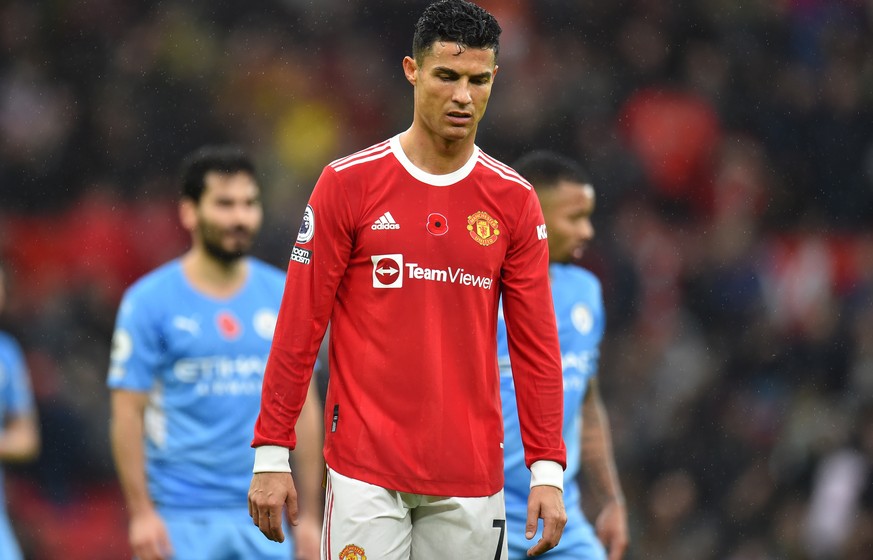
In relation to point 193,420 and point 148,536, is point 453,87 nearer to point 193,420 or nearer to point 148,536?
point 193,420

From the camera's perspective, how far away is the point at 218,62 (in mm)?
11688

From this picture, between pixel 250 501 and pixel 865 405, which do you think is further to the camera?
pixel 865 405

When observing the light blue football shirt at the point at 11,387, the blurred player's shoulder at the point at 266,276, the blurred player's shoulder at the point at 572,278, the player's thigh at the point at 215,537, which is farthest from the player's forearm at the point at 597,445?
the light blue football shirt at the point at 11,387

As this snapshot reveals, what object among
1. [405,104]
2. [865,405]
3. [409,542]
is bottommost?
[865,405]

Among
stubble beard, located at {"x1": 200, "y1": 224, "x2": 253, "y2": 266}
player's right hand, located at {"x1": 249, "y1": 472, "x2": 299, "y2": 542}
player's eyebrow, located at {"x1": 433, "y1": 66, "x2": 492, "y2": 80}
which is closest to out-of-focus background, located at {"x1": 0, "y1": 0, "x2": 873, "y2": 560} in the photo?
stubble beard, located at {"x1": 200, "y1": 224, "x2": 253, "y2": 266}

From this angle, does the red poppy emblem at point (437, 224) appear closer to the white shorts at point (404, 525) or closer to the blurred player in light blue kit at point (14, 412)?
the white shorts at point (404, 525)

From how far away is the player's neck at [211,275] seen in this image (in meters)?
6.06

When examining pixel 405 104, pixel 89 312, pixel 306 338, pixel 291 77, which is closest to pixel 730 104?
pixel 405 104

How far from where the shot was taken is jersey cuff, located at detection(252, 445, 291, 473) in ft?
12.0

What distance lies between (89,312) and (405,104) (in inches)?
128

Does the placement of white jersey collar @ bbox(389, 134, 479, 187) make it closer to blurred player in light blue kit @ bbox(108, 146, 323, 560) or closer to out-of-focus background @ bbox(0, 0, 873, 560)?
blurred player in light blue kit @ bbox(108, 146, 323, 560)

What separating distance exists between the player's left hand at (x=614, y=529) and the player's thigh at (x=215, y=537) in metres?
1.34

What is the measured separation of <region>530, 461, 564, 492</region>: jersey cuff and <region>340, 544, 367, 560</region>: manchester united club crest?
0.50 metres

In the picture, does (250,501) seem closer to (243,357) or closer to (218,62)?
(243,357)
